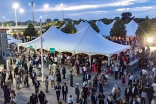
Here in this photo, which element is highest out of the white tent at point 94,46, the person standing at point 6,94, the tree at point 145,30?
the tree at point 145,30

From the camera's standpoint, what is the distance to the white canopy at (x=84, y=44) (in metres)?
19.7

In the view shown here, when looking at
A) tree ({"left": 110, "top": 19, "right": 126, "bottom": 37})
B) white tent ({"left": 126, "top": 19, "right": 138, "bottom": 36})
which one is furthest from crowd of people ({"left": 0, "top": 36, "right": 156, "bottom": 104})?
white tent ({"left": 126, "top": 19, "right": 138, "bottom": 36})

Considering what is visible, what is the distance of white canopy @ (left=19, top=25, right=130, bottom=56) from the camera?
19672 mm

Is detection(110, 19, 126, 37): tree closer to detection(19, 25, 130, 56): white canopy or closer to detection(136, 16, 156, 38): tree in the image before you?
detection(136, 16, 156, 38): tree

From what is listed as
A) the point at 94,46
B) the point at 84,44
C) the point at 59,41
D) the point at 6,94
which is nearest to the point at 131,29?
the point at 59,41

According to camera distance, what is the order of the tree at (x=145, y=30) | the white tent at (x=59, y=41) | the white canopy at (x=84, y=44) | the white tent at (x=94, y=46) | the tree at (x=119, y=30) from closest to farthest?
1. the white tent at (x=94, y=46)
2. the white canopy at (x=84, y=44)
3. the white tent at (x=59, y=41)
4. the tree at (x=145, y=30)
5. the tree at (x=119, y=30)

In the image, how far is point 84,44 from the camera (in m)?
20.7

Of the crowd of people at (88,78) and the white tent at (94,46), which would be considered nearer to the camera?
the crowd of people at (88,78)

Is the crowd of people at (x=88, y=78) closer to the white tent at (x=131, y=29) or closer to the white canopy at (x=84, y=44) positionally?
the white canopy at (x=84, y=44)

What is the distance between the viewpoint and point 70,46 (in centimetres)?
2120

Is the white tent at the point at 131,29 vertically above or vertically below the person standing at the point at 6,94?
above

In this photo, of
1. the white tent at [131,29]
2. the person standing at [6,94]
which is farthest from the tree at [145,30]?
the person standing at [6,94]

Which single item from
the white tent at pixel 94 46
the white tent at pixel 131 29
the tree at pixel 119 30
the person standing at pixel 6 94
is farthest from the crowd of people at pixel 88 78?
the white tent at pixel 131 29

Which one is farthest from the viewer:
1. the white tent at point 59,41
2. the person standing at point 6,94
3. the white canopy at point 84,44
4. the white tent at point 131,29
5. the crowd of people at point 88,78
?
the white tent at point 131,29
